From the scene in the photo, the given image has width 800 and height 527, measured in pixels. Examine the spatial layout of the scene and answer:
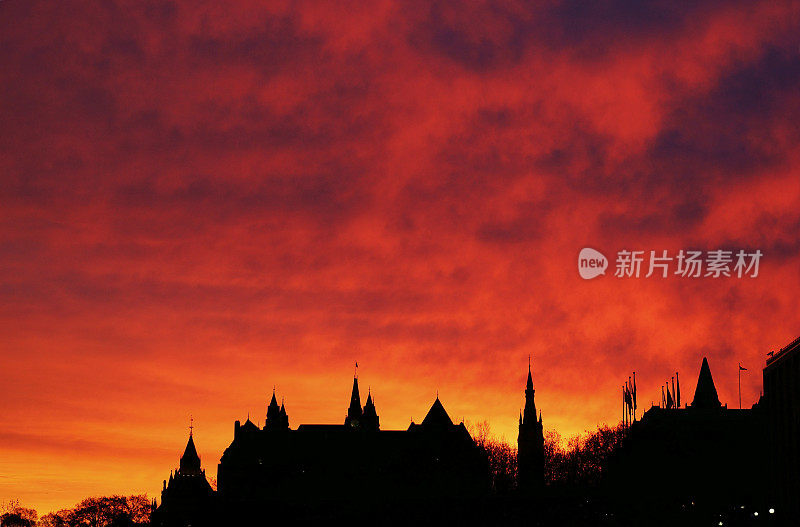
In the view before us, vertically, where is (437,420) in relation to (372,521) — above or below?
above

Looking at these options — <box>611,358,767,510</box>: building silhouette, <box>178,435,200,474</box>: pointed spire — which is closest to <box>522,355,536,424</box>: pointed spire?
<box>611,358,767,510</box>: building silhouette

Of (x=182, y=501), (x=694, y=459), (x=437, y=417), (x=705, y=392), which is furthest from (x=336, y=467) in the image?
(x=694, y=459)

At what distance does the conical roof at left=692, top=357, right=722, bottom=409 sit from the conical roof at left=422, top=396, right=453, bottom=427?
39.6 m

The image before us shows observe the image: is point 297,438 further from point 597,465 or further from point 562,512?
point 562,512

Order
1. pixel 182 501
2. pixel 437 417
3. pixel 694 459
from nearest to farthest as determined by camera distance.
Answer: pixel 694 459, pixel 182 501, pixel 437 417

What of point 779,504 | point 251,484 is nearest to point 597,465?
point 251,484

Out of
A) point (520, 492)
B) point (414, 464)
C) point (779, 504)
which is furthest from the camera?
point (414, 464)

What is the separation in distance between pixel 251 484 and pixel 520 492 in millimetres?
70824

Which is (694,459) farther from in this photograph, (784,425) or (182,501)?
(182,501)

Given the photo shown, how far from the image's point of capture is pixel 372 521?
126250 mm

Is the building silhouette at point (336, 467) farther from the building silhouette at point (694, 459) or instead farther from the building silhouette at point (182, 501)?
the building silhouette at point (694, 459)

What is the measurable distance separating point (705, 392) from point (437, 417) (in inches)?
1734

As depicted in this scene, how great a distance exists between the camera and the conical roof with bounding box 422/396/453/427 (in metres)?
176

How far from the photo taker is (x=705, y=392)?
599 ft
